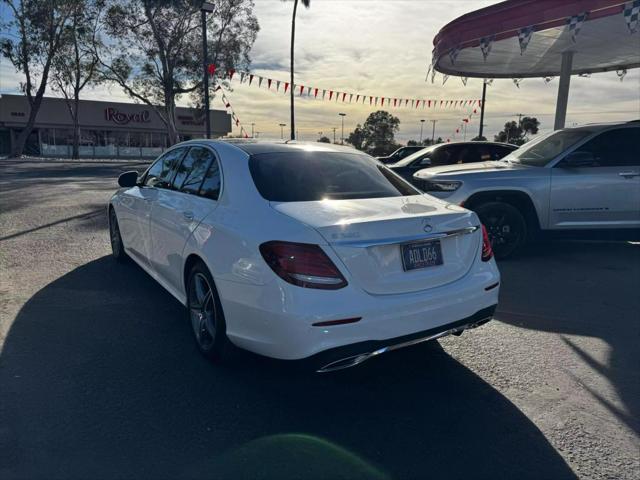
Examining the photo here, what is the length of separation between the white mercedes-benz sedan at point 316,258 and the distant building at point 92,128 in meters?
44.4

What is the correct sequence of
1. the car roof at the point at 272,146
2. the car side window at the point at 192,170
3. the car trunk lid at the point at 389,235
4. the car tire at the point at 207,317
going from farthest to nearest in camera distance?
the car side window at the point at 192,170
the car roof at the point at 272,146
the car tire at the point at 207,317
the car trunk lid at the point at 389,235

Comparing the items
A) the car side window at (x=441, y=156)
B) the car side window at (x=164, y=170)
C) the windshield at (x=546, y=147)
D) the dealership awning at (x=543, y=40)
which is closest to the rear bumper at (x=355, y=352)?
the car side window at (x=164, y=170)

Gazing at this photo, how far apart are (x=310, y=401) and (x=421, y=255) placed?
1135mm

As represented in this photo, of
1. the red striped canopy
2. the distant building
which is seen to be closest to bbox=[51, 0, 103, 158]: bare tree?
the distant building

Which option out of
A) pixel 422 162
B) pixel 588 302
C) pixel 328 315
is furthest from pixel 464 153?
pixel 328 315

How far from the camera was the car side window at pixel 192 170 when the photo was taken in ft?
12.6

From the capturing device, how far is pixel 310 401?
294 centimetres

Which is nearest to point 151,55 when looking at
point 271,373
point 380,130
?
point 271,373

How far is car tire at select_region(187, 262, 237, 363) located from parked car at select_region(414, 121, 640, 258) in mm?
4077

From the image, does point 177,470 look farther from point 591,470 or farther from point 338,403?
point 591,470

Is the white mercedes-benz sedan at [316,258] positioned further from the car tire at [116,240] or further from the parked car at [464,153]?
the parked car at [464,153]

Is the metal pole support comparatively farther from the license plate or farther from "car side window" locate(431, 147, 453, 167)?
the license plate

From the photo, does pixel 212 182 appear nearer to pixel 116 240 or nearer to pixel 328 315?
pixel 328 315

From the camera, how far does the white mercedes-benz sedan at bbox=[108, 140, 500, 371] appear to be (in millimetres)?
2607
